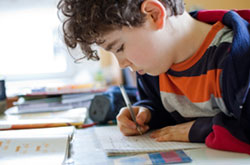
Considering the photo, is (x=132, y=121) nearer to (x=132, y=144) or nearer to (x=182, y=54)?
(x=132, y=144)

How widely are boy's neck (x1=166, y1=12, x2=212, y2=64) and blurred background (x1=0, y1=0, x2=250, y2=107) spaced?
1055 mm

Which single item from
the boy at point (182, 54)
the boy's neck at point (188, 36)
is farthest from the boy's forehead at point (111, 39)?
the boy's neck at point (188, 36)

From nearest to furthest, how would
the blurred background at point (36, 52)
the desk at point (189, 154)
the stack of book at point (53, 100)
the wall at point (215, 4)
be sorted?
the desk at point (189, 154)
the stack of book at point (53, 100)
the wall at point (215, 4)
the blurred background at point (36, 52)

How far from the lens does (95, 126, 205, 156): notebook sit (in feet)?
1.93

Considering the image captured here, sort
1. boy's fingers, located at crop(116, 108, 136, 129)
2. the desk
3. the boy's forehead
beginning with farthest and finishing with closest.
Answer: boy's fingers, located at crop(116, 108, 136, 129) → the boy's forehead → the desk

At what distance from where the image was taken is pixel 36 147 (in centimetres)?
62

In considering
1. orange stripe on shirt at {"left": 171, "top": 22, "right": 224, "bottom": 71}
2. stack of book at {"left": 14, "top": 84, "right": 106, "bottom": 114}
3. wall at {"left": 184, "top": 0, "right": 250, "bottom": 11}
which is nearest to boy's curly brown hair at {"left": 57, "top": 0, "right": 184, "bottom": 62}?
orange stripe on shirt at {"left": 171, "top": 22, "right": 224, "bottom": 71}

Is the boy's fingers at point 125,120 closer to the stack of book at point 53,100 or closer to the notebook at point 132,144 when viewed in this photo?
the notebook at point 132,144

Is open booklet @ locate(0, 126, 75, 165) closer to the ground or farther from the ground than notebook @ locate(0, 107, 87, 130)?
farther from the ground

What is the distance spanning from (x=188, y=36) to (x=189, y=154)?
0.99 feet

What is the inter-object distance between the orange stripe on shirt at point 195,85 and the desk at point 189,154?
0.14 meters

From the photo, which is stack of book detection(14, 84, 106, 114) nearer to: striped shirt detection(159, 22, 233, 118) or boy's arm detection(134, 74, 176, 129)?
boy's arm detection(134, 74, 176, 129)

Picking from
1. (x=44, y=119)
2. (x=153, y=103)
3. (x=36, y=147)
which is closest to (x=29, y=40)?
(x=44, y=119)

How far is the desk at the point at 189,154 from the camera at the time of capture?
519 mm
